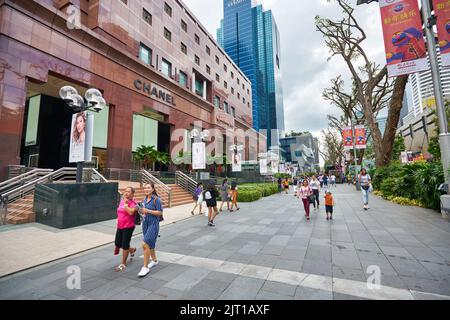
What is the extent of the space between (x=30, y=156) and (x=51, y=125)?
324cm

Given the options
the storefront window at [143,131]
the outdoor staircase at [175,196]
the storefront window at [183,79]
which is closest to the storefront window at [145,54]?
the storefront window at [183,79]

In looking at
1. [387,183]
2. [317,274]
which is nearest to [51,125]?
[317,274]

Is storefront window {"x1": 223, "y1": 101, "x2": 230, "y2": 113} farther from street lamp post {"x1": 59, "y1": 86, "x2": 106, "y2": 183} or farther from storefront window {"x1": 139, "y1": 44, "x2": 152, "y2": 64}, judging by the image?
street lamp post {"x1": 59, "y1": 86, "x2": 106, "y2": 183}

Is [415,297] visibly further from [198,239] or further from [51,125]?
[51,125]

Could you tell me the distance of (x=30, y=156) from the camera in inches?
753

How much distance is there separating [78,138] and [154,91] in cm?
1403

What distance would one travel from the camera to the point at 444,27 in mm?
7957

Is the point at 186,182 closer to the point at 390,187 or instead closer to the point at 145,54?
the point at 145,54

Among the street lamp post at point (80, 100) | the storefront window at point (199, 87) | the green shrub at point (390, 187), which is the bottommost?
the green shrub at point (390, 187)

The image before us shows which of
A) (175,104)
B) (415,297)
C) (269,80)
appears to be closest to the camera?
(415,297)

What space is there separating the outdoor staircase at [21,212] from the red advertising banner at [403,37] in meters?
15.9

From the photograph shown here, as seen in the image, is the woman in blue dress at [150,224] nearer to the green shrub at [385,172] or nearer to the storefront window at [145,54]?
the green shrub at [385,172]

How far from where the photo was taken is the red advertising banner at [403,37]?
8.44 metres

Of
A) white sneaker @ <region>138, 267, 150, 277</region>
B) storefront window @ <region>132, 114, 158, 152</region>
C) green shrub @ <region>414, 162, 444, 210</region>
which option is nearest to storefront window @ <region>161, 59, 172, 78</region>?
storefront window @ <region>132, 114, 158, 152</region>
